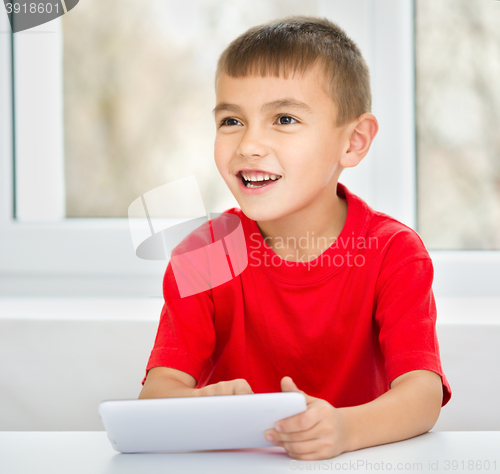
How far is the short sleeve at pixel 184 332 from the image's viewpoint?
27.2 inches

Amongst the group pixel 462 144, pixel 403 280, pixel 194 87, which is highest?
pixel 194 87

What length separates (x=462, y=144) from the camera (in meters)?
1.11

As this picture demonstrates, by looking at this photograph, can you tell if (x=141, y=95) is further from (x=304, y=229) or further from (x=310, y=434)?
(x=310, y=434)

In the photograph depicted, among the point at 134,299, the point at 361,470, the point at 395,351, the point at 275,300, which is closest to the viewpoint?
the point at 361,470

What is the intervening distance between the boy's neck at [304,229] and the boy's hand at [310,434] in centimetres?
33

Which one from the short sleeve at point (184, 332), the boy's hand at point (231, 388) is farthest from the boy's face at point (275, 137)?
the boy's hand at point (231, 388)

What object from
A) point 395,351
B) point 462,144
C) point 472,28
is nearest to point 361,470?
point 395,351

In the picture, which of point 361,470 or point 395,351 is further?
point 395,351

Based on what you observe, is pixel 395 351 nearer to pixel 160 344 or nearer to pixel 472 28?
pixel 160 344

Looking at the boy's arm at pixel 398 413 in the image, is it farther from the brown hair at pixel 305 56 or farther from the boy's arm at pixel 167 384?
the brown hair at pixel 305 56

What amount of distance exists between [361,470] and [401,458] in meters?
0.05

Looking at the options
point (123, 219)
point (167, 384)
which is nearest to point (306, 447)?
point (167, 384)

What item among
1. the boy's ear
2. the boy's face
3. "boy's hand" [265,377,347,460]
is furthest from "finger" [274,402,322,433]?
the boy's ear

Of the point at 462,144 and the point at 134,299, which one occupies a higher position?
the point at 462,144
